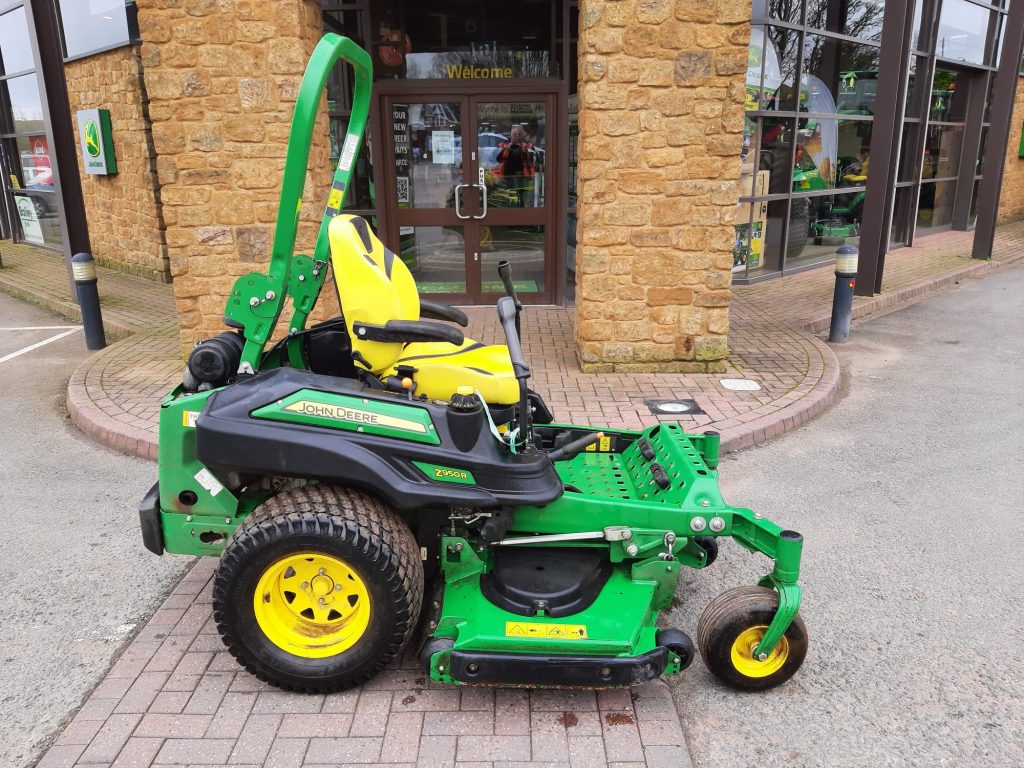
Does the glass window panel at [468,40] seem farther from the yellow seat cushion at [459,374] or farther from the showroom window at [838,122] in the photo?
the yellow seat cushion at [459,374]

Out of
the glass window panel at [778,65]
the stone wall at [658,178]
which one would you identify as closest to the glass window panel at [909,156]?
the glass window panel at [778,65]

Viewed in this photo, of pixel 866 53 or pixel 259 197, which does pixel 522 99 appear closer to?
pixel 259 197

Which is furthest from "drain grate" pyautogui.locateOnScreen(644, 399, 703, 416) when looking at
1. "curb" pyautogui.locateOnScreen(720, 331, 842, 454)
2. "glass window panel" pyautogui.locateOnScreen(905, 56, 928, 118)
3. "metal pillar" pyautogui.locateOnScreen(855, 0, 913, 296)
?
"glass window panel" pyautogui.locateOnScreen(905, 56, 928, 118)

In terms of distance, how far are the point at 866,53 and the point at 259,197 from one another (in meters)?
9.94

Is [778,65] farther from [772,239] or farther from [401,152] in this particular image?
[401,152]

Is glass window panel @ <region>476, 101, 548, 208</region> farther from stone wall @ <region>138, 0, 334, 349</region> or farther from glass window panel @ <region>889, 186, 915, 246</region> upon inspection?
glass window panel @ <region>889, 186, 915, 246</region>

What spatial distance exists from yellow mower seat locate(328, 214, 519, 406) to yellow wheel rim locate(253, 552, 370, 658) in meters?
0.80

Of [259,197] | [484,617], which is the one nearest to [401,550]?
[484,617]

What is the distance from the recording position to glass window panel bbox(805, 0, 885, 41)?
10.8 meters

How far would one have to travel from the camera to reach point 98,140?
10914 millimetres

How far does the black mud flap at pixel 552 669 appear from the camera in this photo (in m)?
2.67

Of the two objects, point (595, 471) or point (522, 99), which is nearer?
point (595, 471)

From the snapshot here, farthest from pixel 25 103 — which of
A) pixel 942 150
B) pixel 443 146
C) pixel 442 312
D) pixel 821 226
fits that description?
pixel 942 150

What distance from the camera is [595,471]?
360cm
